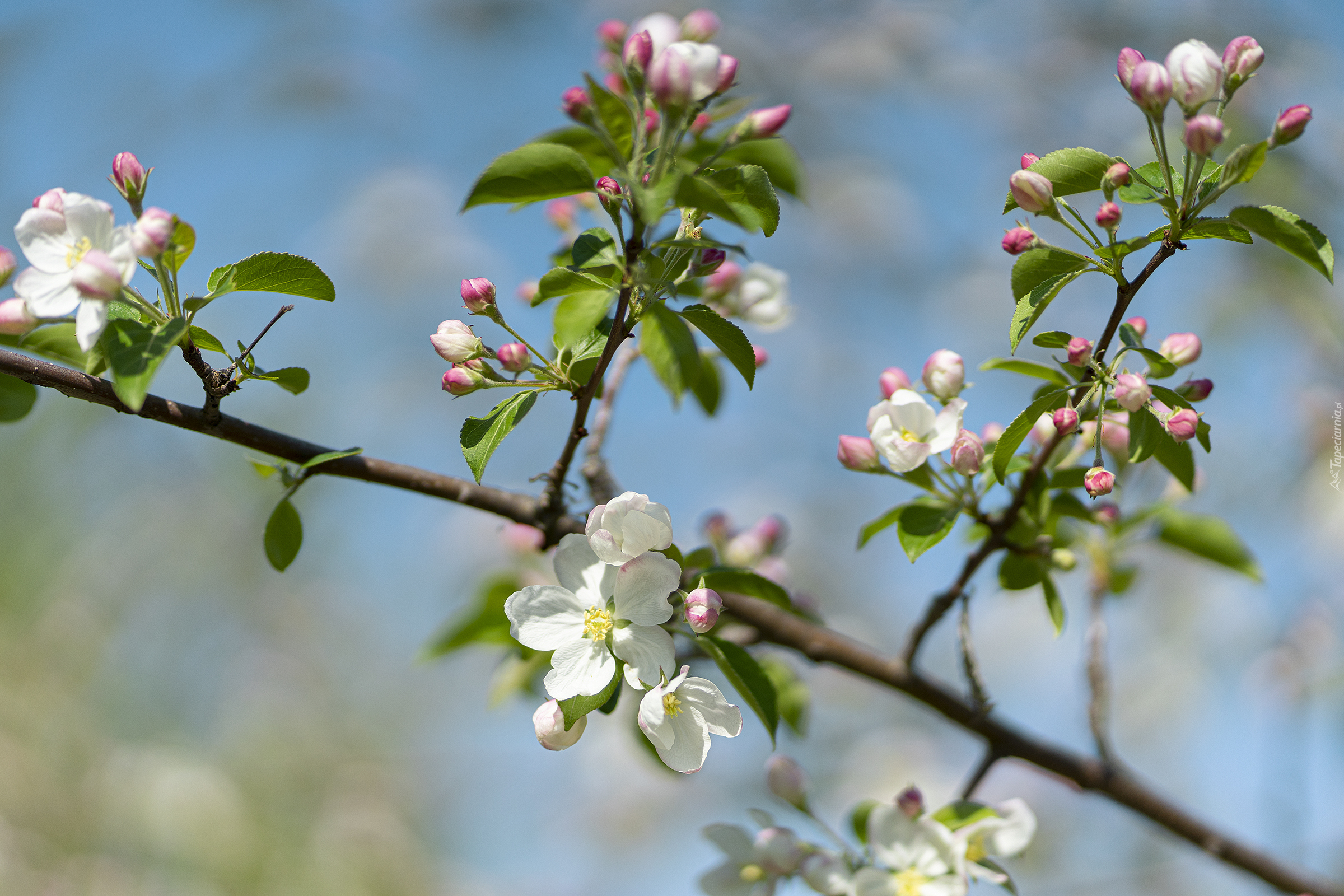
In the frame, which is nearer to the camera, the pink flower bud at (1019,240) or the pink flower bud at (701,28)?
the pink flower bud at (1019,240)

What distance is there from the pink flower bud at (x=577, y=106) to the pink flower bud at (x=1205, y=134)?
56 cm

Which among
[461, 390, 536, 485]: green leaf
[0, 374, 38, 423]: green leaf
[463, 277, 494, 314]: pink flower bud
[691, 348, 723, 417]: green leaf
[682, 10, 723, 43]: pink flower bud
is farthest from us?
[691, 348, 723, 417]: green leaf

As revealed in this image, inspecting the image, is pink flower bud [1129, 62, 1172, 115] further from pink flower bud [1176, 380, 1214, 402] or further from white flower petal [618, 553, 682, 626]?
white flower petal [618, 553, 682, 626]

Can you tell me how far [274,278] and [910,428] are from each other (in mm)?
726

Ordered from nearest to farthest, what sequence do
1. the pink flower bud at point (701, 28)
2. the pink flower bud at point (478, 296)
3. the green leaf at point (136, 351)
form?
the green leaf at point (136, 351), the pink flower bud at point (478, 296), the pink flower bud at point (701, 28)

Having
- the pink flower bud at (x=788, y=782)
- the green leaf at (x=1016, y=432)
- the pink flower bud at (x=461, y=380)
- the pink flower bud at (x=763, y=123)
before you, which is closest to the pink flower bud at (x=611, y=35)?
the pink flower bud at (x=763, y=123)

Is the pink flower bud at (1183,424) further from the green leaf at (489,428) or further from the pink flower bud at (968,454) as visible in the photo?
the green leaf at (489,428)

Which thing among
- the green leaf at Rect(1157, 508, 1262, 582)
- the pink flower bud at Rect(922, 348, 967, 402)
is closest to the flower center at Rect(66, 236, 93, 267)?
the pink flower bud at Rect(922, 348, 967, 402)

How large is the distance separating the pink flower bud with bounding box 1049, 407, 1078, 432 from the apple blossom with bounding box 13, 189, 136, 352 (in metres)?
0.90

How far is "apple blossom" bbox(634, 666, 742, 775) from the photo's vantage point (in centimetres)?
91

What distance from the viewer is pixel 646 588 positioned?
0.92 m

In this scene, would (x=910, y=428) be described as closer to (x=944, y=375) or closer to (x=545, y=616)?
(x=944, y=375)

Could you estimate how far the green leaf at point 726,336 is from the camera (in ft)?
2.95

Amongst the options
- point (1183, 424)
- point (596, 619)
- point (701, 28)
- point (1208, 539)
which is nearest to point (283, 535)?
point (596, 619)
